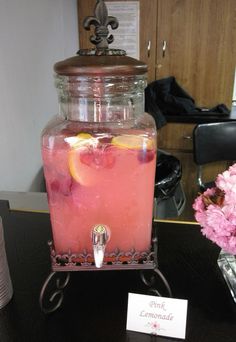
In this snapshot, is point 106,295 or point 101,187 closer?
point 101,187

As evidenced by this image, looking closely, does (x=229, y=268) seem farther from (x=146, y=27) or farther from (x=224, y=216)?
(x=146, y=27)

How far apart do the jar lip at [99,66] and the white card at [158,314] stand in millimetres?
400

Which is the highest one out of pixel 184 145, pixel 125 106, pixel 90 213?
pixel 125 106

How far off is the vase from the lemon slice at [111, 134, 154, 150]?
0.37 metres

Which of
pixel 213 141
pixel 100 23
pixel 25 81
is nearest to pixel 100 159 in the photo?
pixel 100 23

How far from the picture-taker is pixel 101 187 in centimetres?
56

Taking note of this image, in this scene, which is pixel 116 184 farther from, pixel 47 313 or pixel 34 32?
pixel 34 32

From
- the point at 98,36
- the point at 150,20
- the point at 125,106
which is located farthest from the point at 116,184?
the point at 150,20

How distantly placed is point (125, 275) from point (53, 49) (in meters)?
1.57

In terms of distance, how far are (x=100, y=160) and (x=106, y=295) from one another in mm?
332

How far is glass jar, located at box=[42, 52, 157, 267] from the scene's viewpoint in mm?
542

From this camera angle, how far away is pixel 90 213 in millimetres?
585

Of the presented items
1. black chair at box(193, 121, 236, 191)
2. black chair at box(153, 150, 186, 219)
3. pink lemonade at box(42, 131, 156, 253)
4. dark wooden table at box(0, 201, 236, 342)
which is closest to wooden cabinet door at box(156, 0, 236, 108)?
black chair at box(193, 121, 236, 191)

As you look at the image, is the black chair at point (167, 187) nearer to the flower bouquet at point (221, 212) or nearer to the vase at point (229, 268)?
the vase at point (229, 268)
